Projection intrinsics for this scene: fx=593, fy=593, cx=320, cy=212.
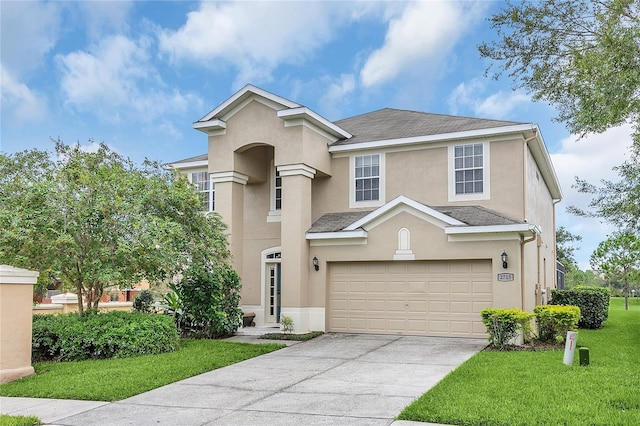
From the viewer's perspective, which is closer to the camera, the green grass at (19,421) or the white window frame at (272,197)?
the green grass at (19,421)

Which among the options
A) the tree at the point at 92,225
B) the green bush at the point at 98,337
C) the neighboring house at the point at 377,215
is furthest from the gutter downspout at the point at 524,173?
the green bush at the point at 98,337

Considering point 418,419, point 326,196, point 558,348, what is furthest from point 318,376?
point 326,196

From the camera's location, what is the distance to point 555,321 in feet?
46.3

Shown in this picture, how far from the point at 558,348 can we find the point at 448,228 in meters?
4.00

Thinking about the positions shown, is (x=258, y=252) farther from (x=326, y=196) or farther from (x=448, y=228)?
(x=448, y=228)

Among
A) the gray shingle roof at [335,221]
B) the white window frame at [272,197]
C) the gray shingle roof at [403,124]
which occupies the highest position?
the gray shingle roof at [403,124]

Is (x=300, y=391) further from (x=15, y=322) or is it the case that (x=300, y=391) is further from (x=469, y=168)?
(x=469, y=168)

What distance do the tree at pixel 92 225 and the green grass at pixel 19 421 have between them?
15.8 ft

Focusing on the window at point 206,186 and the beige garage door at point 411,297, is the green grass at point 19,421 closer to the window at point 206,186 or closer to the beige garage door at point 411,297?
the beige garage door at point 411,297

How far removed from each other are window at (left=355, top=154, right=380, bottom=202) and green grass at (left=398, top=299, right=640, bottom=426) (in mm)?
7175

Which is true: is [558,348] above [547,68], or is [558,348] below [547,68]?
below

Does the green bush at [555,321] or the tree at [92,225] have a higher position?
the tree at [92,225]

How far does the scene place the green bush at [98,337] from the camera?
41.6ft

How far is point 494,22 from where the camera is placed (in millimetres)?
12281
